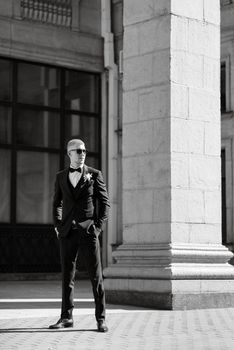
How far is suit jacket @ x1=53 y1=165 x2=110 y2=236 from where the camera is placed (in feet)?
32.6

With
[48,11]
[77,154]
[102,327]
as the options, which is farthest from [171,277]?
[48,11]

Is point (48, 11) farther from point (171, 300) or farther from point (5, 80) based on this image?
point (171, 300)

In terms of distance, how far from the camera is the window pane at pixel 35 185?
24.5 metres

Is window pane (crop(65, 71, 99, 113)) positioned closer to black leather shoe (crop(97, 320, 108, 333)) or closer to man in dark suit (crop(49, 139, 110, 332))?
man in dark suit (crop(49, 139, 110, 332))

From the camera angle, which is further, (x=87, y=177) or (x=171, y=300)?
(x=171, y=300)

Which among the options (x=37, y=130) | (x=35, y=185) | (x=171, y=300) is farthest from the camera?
(x=37, y=130)

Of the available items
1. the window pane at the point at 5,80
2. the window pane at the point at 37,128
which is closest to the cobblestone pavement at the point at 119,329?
the window pane at the point at 37,128

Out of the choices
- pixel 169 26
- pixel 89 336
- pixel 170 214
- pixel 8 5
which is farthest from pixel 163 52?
pixel 8 5

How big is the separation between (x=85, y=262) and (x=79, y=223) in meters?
0.48

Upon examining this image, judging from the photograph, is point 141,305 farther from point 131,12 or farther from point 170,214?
point 131,12

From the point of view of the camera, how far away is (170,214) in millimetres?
13383

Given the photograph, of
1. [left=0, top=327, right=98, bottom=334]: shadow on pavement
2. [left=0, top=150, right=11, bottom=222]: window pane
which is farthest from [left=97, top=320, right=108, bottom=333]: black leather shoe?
[left=0, top=150, right=11, bottom=222]: window pane

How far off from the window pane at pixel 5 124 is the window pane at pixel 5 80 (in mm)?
342

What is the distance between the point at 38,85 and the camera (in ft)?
82.8
